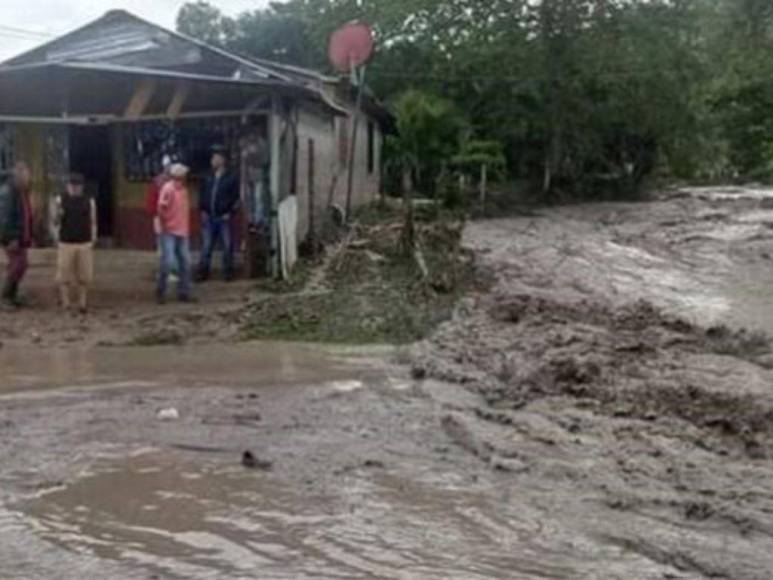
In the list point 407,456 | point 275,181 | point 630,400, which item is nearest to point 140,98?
point 275,181

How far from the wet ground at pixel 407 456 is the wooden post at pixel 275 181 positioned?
8.29 feet

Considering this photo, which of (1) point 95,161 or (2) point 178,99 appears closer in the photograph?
(2) point 178,99

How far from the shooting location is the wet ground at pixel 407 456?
19.2 ft

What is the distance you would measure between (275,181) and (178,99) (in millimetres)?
1938

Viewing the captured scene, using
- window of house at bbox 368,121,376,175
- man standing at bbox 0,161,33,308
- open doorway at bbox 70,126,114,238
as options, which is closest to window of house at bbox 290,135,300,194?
open doorway at bbox 70,126,114,238

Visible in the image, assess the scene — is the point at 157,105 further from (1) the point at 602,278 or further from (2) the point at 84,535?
(2) the point at 84,535

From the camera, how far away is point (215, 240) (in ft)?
53.1

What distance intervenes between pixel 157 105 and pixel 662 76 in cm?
2590

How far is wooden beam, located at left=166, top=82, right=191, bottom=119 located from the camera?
639 inches

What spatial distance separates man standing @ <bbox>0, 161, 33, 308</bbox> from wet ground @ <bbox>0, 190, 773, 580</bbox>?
925 millimetres

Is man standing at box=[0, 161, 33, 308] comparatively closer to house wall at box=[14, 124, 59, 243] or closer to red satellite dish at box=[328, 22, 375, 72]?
house wall at box=[14, 124, 59, 243]

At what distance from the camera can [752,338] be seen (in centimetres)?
1345

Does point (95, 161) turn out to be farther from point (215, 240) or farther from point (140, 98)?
point (215, 240)

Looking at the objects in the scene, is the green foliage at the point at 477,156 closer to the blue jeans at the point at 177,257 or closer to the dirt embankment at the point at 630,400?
the dirt embankment at the point at 630,400
